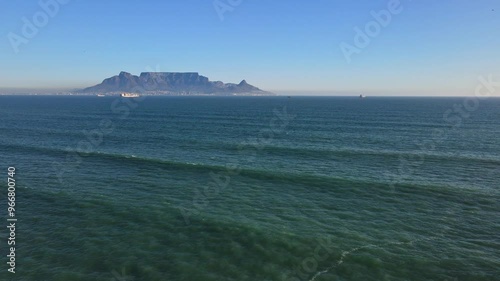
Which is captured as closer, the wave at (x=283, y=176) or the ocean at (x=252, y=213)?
the ocean at (x=252, y=213)

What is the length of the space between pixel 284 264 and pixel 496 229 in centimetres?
2566

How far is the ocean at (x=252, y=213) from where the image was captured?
2823cm

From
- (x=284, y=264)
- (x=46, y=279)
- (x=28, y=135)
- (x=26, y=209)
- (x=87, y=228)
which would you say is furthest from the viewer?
(x=28, y=135)

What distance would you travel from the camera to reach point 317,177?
180 feet

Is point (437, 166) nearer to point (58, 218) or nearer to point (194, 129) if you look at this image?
point (58, 218)

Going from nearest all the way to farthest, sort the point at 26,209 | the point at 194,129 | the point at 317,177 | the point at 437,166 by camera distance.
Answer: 1. the point at 26,209
2. the point at 317,177
3. the point at 437,166
4. the point at 194,129

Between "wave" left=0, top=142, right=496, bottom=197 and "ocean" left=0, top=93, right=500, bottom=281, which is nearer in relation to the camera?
"ocean" left=0, top=93, right=500, bottom=281

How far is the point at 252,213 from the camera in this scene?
39.9 m

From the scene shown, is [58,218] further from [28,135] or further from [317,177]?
[28,135]

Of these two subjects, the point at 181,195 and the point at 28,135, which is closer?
the point at 181,195

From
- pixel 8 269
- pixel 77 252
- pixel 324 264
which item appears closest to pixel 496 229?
pixel 324 264

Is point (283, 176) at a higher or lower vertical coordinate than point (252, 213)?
higher

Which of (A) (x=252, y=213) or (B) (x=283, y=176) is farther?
(B) (x=283, y=176)

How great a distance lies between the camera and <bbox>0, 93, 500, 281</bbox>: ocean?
92.6 ft
